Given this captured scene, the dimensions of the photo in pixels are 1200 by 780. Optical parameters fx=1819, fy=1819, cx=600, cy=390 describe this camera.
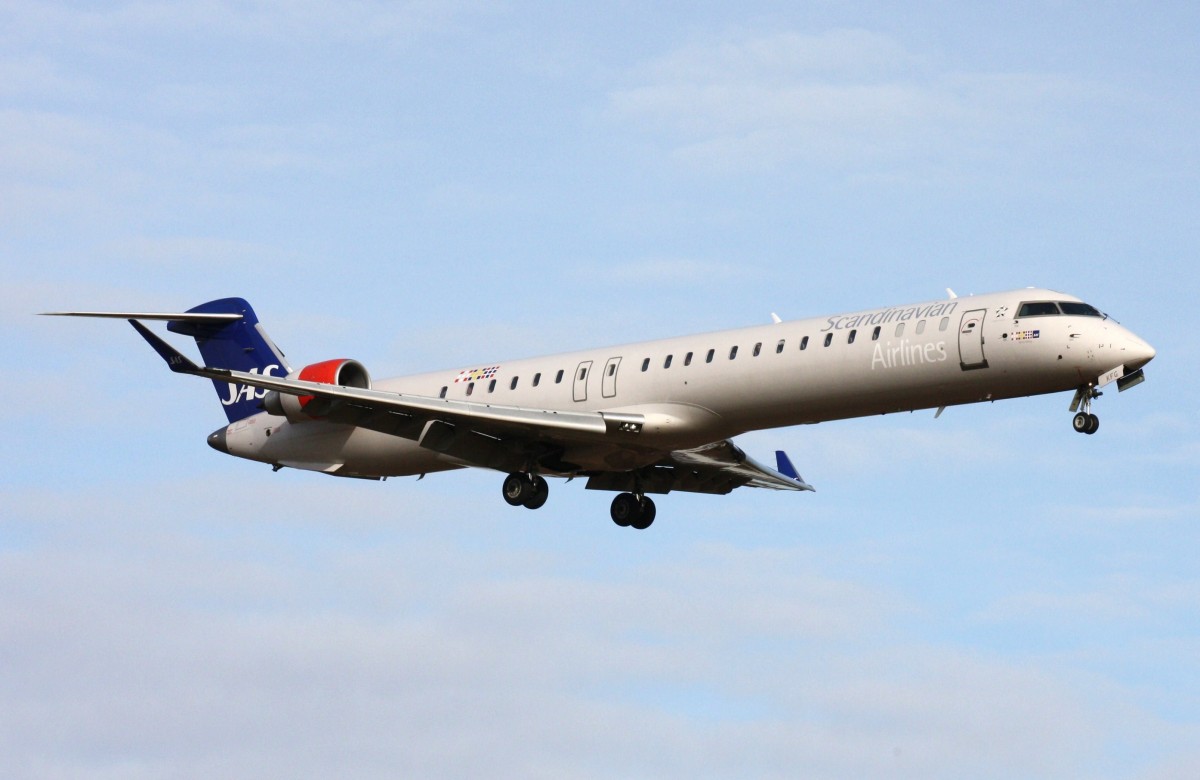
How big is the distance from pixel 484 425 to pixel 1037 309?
9.63 meters

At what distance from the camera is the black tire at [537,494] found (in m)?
32.5

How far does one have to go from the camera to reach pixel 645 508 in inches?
1377

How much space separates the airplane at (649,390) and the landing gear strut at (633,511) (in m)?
0.04

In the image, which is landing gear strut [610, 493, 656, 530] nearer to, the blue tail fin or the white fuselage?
the white fuselage

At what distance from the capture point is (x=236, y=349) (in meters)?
36.8

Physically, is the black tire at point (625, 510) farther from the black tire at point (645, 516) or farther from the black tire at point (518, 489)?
the black tire at point (518, 489)

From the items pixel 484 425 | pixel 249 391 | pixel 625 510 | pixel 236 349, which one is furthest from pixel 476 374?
pixel 236 349

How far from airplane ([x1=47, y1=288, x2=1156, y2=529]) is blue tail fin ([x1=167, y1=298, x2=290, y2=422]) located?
0.03 m

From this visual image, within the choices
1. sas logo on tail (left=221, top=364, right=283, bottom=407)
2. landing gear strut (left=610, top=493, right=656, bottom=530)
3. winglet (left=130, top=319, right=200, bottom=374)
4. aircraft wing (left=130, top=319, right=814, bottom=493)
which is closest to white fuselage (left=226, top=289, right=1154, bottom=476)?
aircraft wing (left=130, top=319, right=814, bottom=493)

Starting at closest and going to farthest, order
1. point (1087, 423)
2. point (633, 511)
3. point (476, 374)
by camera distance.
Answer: point (1087, 423) → point (476, 374) → point (633, 511)

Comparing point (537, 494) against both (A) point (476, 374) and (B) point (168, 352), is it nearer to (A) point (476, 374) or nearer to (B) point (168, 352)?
(A) point (476, 374)

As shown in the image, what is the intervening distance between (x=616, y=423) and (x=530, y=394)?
8.23 feet

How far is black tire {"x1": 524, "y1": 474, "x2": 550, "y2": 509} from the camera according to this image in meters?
32.5

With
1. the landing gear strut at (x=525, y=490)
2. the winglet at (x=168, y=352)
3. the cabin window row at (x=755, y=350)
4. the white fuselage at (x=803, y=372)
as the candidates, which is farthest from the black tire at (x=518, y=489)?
the winglet at (x=168, y=352)
